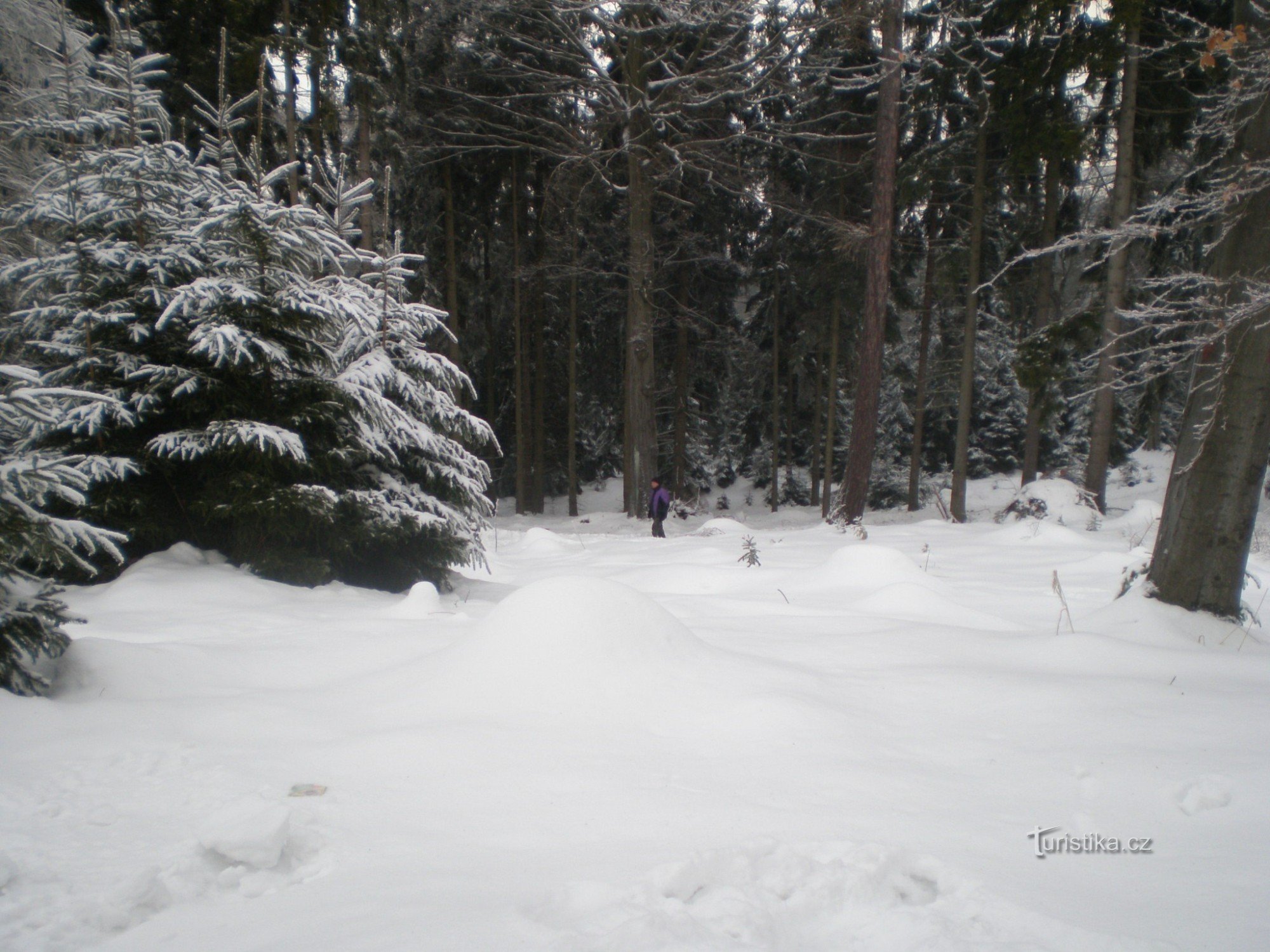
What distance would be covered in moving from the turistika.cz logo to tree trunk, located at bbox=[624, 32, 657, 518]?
12.6 m

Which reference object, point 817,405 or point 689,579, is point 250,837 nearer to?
point 689,579

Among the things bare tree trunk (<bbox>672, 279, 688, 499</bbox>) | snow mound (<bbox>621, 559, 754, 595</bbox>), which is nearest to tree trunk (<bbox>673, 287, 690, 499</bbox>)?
bare tree trunk (<bbox>672, 279, 688, 499</bbox>)

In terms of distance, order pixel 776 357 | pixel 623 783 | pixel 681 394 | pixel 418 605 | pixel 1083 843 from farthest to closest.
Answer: pixel 776 357 → pixel 681 394 → pixel 418 605 → pixel 623 783 → pixel 1083 843

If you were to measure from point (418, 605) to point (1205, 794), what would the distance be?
14.6 ft

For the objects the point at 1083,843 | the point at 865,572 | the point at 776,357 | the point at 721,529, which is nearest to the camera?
the point at 1083,843

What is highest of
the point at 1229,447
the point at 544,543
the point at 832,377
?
the point at 832,377

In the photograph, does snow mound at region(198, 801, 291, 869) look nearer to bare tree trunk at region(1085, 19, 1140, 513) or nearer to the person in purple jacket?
the person in purple jacket

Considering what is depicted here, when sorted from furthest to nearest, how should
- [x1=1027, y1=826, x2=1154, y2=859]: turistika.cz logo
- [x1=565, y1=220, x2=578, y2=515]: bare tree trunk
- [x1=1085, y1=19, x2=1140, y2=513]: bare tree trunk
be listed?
1. [x1=565, y1=220, x2=578, y2=515]: bare tree trunk
2. [x1=1085, y1=19, x2=1140, y2=513]: bare tree trunk
3. [x1=1027, y1=826, x2=1154, y2=859]: turistika.cz logo

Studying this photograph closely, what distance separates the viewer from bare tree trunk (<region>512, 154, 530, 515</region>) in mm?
18750

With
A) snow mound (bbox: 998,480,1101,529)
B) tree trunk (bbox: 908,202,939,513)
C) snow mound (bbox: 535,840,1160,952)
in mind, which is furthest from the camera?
tree trunk (bbox: 908,202,939,513)

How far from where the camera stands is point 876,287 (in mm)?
11703

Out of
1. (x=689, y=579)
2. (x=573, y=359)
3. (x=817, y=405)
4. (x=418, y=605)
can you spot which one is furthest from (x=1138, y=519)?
(x=573, y=359)

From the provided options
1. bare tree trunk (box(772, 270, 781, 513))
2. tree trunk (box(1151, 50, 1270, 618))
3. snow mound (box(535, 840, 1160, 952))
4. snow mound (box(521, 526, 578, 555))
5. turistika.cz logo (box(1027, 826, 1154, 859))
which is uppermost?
bare tree trunk (box(772, 270, 781, 513))

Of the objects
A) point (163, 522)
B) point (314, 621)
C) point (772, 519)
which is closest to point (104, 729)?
point (314, 621)
